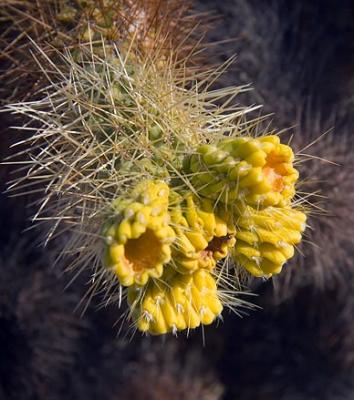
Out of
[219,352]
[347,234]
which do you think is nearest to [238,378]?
[219,352]

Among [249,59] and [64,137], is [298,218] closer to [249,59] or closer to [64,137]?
[64,137]

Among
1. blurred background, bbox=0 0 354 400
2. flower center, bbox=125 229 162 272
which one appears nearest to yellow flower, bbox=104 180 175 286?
flower center, bbox=125 229 162 272

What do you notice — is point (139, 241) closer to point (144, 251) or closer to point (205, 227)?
point (144, 251)

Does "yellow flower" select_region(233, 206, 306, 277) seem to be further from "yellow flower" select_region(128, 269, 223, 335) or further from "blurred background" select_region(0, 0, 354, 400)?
"blurred background" select_region(0, 0, 354, 400)

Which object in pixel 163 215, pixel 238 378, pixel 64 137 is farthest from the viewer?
pixel 238 378

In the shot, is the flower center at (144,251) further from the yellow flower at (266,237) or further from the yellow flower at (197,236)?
the yellow flower at (266,237)

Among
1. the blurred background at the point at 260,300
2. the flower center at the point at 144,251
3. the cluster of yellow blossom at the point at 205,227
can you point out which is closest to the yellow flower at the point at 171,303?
the cluster of yellow blossom at the point at 205,227

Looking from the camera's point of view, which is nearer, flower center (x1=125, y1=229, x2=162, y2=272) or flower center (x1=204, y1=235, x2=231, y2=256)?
flower center (x1=125, y1=229, x2=162, y2=272)

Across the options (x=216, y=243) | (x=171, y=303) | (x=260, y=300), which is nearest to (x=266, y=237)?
(x=216, y=243)
